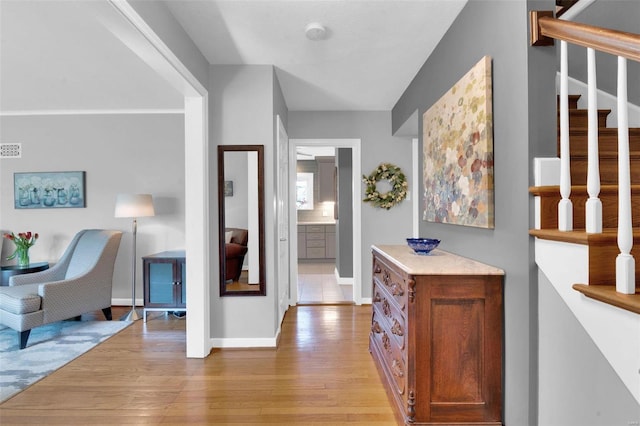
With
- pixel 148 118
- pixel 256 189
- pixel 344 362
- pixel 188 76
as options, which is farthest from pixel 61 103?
pixel 344 362

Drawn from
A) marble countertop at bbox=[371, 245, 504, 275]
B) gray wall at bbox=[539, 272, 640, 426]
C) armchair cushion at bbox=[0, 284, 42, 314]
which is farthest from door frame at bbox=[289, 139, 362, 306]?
gray wall at bbox=[539, 272, 640, 426]

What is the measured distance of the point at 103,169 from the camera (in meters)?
4.42

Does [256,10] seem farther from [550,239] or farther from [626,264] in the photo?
[626,264]

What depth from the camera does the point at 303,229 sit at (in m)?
7.91

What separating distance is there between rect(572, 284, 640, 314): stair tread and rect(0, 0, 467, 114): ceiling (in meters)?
1.83

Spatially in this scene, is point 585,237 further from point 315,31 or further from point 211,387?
point 211,387

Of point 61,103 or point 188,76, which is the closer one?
point 188,76

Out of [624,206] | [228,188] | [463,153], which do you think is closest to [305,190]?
[228,188]

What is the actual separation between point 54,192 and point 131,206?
1449 mm

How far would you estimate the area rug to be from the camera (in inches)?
97.9

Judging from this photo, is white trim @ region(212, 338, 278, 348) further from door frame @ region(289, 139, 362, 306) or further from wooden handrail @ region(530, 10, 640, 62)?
wooden handrail @ region(530, 10, 640, 62)

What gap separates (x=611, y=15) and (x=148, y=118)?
15.6 ft

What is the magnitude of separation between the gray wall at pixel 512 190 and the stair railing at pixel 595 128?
5.4 inches

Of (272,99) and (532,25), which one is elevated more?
(272,99)
